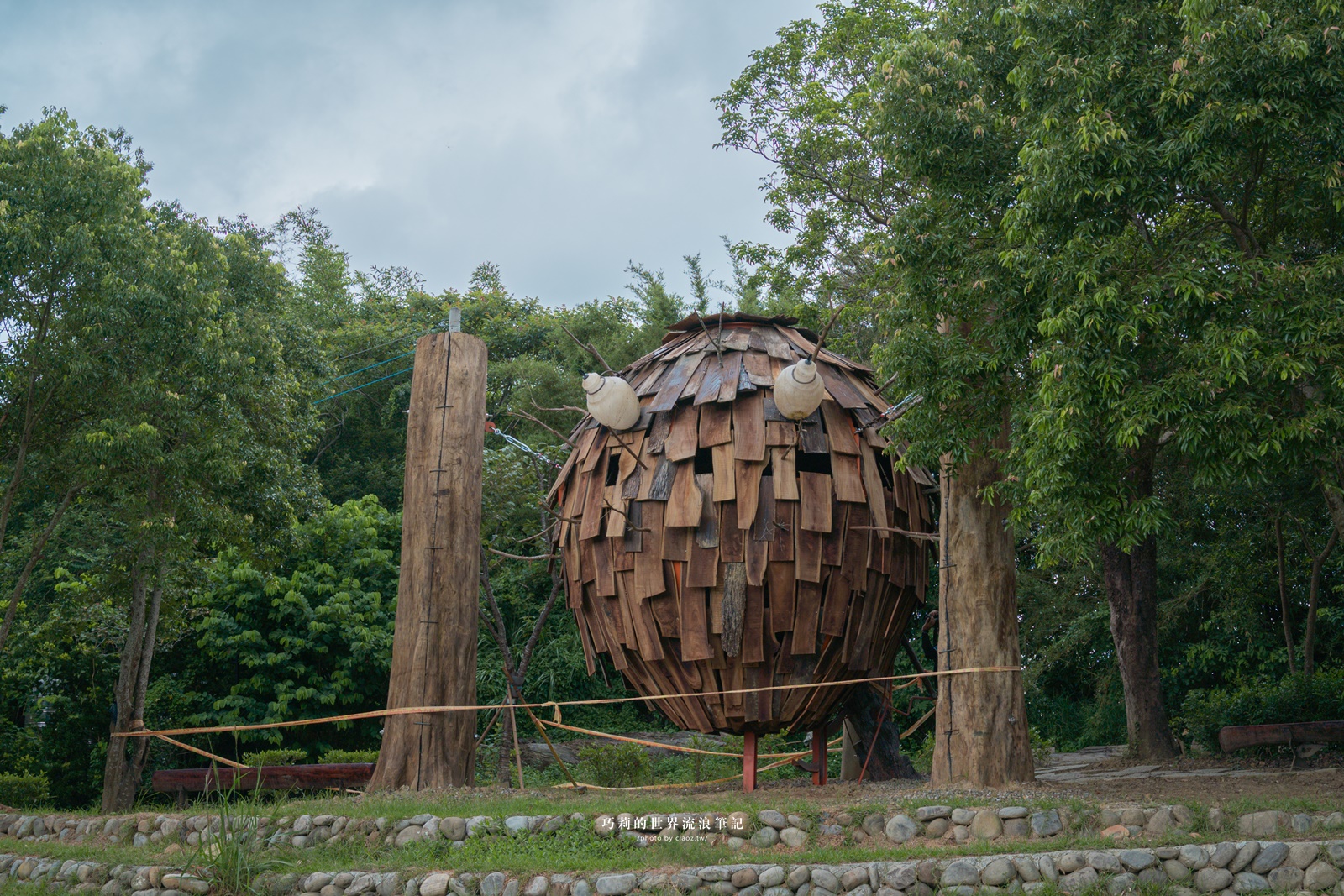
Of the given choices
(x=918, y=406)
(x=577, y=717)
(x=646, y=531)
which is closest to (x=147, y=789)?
(x=577, y=717)

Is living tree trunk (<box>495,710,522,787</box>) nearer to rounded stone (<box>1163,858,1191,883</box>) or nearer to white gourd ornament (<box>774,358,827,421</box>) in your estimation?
white gourd ornament (<box>774,358,827,421</box>)

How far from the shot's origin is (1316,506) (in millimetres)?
12586

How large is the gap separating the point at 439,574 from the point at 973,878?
4671mm

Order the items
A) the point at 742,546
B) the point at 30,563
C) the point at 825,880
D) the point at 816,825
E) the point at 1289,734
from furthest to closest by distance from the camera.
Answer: the point at 30,563 < the point at 1289,734 < the point at 742,546 < the point at 816,825 < the point at 825,880

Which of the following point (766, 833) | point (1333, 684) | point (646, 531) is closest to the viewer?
point (766, 833)

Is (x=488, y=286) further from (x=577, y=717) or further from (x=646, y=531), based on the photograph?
(x=646, y=531)

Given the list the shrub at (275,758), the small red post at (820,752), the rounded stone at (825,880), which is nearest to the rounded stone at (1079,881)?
the rounded stone at (825,880)

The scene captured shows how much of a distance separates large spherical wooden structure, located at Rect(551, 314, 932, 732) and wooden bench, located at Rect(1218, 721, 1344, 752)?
4435 millimetres

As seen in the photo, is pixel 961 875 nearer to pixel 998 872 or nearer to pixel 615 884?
pixel 998 872

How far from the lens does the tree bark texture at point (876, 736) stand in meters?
9.23

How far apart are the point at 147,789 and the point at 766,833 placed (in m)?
11.0

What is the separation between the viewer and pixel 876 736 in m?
9.16

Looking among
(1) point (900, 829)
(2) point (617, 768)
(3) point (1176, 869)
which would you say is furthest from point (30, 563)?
(3) point (1176, 869)

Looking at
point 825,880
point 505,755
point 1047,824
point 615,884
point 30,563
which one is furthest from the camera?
point 505,755
